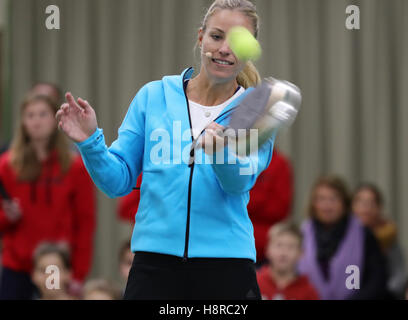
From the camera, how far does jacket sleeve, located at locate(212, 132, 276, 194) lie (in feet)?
6.26

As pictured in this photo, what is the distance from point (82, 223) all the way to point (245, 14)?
2.13 m

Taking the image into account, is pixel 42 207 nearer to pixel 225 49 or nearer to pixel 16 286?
pixel 16 286

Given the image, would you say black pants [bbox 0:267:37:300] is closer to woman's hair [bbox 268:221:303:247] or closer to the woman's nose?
woman's hair [bbox 268:221:303:247]

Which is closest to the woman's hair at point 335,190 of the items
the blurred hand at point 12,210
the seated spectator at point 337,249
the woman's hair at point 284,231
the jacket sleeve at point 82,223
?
the seated spectator at point 337,249

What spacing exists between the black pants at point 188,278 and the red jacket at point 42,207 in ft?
6.12

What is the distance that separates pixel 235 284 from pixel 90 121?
562mm

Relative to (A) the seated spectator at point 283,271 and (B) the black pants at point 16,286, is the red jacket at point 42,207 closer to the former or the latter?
(B) the black pants at point 16,286

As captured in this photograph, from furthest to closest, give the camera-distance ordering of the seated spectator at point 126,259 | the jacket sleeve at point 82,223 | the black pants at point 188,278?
the seated spectator at point 126,259 < the jacket sleeve at point 82,223 < the black pants at point 188,278

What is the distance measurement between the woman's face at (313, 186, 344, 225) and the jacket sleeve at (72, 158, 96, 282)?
4.08 feet

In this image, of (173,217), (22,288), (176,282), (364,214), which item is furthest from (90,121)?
A: (364,214)

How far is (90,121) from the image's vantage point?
6.72 feet

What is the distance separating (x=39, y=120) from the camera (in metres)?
3.79

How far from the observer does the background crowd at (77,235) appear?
3.74m
